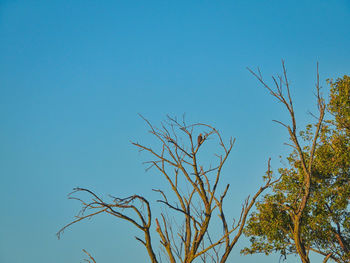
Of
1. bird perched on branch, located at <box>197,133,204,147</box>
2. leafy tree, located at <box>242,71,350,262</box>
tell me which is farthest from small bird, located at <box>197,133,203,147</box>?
leafy tree, located at <box>242,71,350,262</box>

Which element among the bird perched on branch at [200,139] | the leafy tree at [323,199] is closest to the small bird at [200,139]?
the bird perched on branch at [200,139]

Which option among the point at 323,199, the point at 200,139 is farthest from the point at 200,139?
the point at 323,199

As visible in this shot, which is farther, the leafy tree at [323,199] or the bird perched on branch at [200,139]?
the leafy tree at [323,199]

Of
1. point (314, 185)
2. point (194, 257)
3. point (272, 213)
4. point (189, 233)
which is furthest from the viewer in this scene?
point (314, 185)

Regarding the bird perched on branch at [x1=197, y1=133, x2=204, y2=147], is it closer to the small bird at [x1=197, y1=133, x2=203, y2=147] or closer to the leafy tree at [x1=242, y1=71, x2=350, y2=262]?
the small bird at [x1=197, y1=133, x2=203, y2=147]

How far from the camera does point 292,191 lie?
55.1 feet

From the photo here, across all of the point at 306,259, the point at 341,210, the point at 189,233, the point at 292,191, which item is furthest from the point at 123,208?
the point at 341,210

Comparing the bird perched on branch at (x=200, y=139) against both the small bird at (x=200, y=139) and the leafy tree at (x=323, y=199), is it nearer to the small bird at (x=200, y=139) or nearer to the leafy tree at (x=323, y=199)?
the small bird at (x=200, y=139)

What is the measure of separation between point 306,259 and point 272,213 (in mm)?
11842

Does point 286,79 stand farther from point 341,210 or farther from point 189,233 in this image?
point 341,210

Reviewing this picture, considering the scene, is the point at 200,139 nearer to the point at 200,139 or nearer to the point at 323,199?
the point at 200,139

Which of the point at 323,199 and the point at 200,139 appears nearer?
the point at 200,139

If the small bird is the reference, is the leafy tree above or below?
above

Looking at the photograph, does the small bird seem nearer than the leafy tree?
Yes
